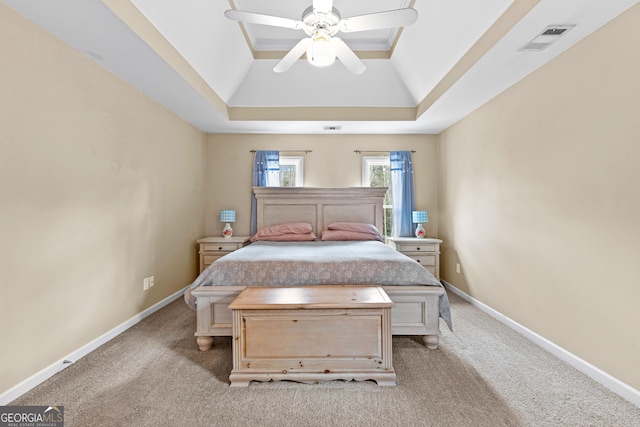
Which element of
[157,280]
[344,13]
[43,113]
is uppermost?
[344,13]

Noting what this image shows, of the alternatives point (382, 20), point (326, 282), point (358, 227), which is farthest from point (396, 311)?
point (382, 20)

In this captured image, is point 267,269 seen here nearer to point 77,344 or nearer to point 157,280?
point 77,344

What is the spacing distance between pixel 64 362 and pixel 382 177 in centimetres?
426

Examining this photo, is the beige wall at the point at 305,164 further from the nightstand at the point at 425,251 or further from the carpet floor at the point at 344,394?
the carpet floor at the point at 344,394

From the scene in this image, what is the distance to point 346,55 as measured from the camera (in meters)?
2.39

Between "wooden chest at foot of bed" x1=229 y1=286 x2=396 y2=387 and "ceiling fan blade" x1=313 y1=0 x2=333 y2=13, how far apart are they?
193 centimetres

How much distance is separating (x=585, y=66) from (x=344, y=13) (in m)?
2.17

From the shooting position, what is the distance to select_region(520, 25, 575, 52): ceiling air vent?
1973 millimetres

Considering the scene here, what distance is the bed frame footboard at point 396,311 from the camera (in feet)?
7.69

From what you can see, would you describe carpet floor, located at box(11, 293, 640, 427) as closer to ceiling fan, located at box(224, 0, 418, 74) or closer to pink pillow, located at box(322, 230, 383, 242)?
pink pillow, located at box(322, 230, 383, 242)

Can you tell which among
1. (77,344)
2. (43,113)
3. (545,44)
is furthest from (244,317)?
(545,44)

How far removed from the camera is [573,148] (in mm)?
2170

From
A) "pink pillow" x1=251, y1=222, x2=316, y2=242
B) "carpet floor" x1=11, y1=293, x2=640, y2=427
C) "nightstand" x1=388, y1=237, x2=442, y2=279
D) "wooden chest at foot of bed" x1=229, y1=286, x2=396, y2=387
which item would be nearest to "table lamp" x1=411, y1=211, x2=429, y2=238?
"nightstand" x1=388, y1=237, x2=442, y2=279

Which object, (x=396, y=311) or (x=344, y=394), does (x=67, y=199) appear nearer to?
(x=344, y=394)
